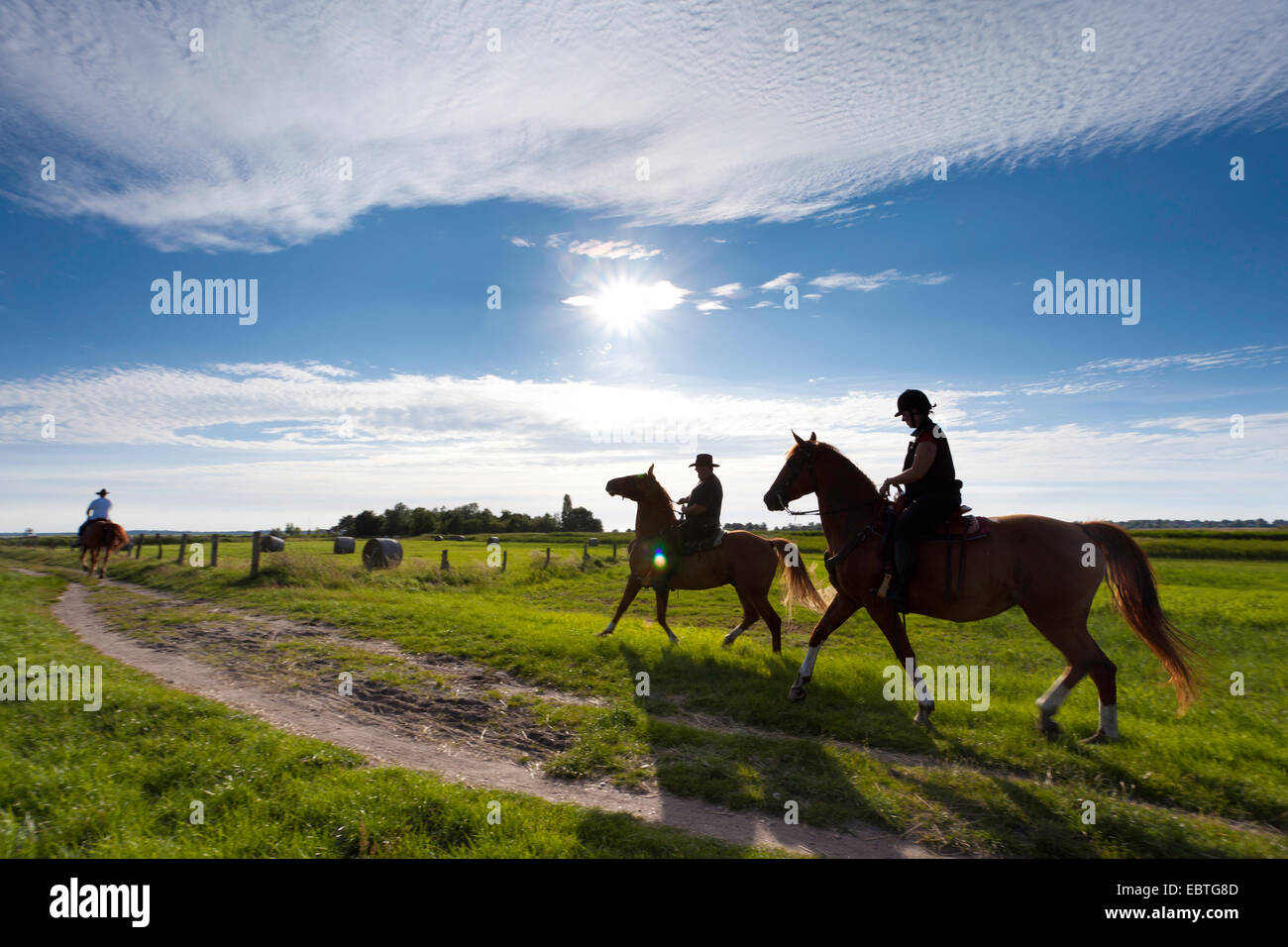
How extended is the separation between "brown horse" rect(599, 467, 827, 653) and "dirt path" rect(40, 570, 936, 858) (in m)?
4.76

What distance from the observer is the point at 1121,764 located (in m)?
5.33

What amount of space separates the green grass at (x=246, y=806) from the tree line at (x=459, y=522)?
81214mm

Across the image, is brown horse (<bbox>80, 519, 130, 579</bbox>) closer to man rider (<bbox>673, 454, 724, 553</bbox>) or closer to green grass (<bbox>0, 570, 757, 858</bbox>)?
green grass (<bbox>0, 570, 757, 858</bbox>)

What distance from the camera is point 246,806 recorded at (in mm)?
4395

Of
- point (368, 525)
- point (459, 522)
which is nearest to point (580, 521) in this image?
point (459, 522)

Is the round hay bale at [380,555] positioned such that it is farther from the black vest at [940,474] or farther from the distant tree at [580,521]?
the distant tree at [580,521]

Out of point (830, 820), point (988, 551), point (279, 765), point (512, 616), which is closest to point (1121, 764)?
point (988, 551)

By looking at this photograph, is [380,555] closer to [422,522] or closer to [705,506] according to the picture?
[705,506]

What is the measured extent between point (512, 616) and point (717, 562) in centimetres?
534

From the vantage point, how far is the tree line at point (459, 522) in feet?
275

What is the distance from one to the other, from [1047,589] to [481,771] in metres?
6.03

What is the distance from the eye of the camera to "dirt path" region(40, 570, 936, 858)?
4.34 meters


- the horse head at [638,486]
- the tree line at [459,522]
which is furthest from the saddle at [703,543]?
the tree line at [459,522]
